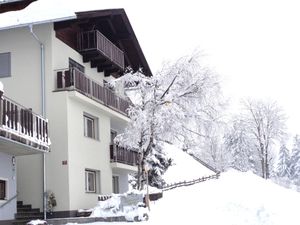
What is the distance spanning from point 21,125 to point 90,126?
9.44m

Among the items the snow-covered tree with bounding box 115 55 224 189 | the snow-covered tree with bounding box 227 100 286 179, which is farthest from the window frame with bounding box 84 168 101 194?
the snow-covered tree with bounding box 227 100 286 179

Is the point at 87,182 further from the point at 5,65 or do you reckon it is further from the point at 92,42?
the point at 92,42

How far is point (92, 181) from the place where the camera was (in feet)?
84.5

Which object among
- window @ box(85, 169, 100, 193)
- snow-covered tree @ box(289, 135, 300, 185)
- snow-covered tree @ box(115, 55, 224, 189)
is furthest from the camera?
snow-covered tree @ box(289, 135, 300, 185)

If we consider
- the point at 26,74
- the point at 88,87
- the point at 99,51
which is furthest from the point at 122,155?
the point at 26,74

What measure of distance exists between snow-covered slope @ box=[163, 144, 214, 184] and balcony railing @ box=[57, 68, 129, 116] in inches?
1457

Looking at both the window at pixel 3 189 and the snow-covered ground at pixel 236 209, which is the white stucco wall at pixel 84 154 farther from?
the window at pixel 3 189

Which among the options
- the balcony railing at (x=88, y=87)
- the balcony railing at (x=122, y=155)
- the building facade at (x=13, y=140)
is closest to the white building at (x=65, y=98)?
the balcony railing at (x=88, y=87)

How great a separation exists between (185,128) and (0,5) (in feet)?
47.6

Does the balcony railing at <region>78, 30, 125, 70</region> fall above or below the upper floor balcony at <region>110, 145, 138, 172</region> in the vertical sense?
above

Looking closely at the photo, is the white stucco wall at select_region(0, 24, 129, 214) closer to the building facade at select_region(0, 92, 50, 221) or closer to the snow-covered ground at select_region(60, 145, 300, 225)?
the building facade at select_region(0, 92, 50, 221)

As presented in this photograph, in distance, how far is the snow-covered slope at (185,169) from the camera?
65562 mm

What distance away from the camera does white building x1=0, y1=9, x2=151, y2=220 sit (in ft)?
73.0

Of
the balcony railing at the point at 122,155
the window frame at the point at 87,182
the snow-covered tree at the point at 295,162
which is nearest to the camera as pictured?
the window frame at the point at 87,182
